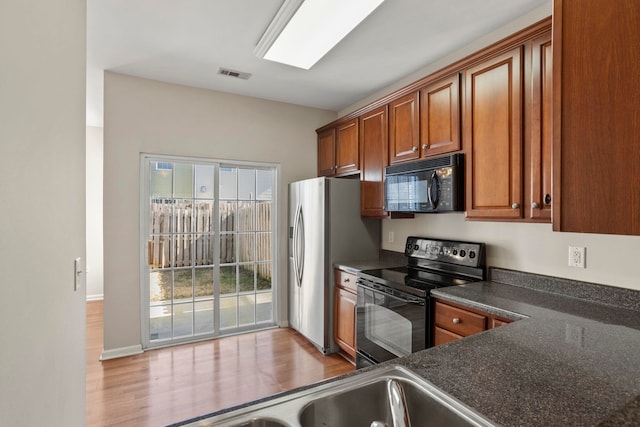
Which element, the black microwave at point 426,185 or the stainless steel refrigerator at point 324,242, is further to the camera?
the stainless steel refrigerator at point 324,242

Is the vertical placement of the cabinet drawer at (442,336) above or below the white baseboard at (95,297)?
above

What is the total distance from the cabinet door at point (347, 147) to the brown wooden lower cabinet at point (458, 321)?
1798 mm

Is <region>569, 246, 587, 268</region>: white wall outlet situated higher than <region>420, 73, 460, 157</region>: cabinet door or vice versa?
<region>420, 73, 460, 157</region>: cabinet door

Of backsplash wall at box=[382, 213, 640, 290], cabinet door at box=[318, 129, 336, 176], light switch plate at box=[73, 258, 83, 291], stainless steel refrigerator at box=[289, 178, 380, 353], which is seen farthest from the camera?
cabinet door at box=[318, 129, 336, 176]

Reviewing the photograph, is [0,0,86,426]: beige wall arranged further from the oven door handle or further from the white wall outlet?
the white wall outlet

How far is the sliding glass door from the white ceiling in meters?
0.91

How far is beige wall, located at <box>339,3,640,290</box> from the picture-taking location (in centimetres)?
178

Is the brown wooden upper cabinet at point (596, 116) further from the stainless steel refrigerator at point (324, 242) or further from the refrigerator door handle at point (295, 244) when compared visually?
the refrigerator door handle at point (295, 244)

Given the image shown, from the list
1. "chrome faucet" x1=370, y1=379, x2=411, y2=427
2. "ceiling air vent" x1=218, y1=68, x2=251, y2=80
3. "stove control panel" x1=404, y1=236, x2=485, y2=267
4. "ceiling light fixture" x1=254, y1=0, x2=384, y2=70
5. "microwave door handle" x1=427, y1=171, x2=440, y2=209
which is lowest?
"chrome faucet" x1=370, y1=379, x2=411, y2=427

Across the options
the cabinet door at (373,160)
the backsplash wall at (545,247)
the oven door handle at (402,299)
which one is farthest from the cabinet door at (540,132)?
the cabinet door at (373,160)

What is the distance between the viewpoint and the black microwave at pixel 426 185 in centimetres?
228

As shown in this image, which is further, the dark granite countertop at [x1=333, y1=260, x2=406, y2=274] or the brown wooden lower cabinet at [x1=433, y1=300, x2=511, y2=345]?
the dark granite countertop at [x1=333, y1=260, x2=406, y2=274]

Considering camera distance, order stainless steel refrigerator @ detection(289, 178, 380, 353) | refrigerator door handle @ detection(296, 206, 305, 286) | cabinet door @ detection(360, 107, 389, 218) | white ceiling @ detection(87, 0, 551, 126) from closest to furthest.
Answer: white ceiling @ detection(87, 0, 551, 126) < cabinet door @ detection(360, 107, 389, 218) < stainless steel refrigerator @ detection(289, 178, 380, 353) < refrigerator door handle @ detection(296, 206, 305, 286)

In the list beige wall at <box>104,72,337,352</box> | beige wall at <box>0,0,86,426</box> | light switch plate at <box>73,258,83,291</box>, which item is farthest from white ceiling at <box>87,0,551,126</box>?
light switch plate at <box>73,258,83,291</box>
